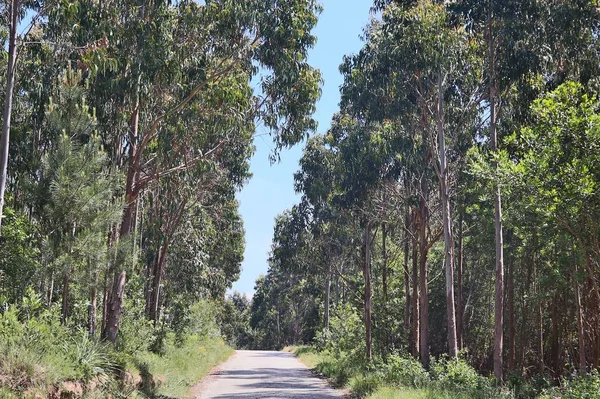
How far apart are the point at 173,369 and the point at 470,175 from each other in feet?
38.2

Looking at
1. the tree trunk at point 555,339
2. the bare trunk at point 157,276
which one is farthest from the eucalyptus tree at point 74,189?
the tree trunk at point 555,339

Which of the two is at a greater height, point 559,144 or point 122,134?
point 122,134

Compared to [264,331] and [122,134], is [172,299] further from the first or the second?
[264,331]

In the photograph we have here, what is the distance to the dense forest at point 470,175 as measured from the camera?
12.6m

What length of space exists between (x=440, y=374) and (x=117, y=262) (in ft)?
28.9

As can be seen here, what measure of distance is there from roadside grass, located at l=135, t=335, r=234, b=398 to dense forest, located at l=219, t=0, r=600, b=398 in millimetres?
6165

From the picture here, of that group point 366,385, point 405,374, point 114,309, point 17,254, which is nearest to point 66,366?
point 114,309

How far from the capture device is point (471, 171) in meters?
13.7

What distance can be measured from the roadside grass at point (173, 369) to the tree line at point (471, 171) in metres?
7.18

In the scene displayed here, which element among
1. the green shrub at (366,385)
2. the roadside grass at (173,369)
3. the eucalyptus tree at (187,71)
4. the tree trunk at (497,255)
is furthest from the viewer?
the green shrub at (366,385)

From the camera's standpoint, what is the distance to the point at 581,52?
16.1 metres

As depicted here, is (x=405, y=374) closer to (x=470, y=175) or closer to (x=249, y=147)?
(x=470, y=175)

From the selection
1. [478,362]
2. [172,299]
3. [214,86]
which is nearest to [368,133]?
[214,86]

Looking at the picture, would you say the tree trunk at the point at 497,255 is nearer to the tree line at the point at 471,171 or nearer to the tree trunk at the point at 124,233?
the tree line at the point at 471,171
